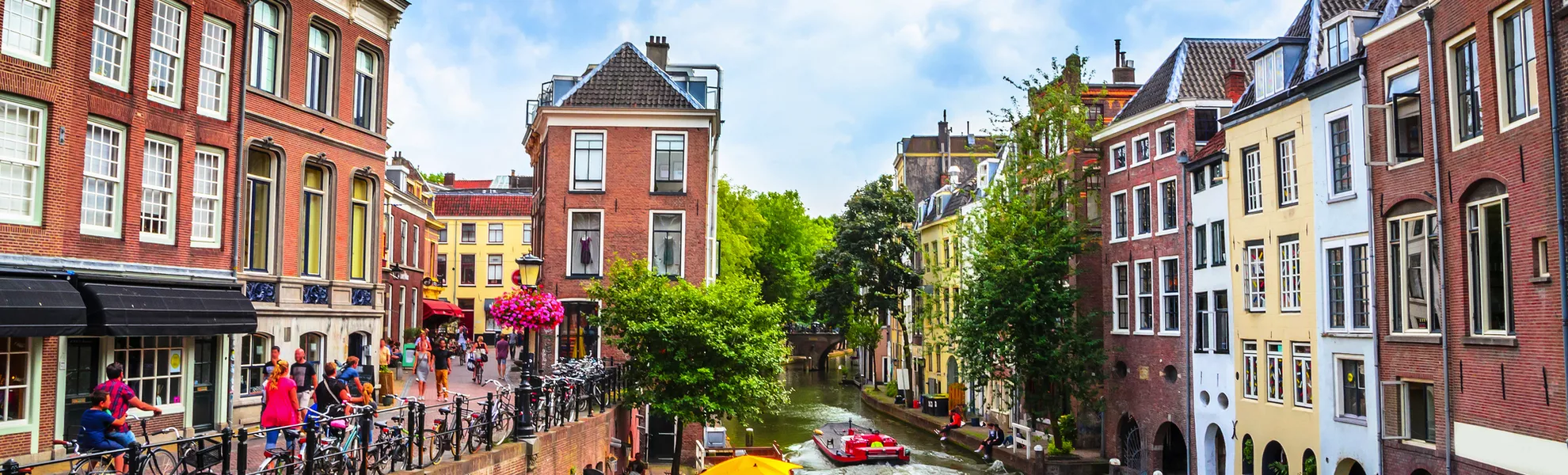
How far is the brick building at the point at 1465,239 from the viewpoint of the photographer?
18.1 meters

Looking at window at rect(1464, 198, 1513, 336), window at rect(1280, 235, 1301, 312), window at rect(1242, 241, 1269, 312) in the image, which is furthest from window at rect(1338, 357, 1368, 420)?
window at rect(1464, 198, 1513, 336)

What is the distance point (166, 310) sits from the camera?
18016mm

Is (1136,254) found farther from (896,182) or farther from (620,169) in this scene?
(896,182)

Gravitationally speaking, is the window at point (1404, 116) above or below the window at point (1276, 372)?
above

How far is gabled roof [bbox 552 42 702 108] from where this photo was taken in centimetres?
3534

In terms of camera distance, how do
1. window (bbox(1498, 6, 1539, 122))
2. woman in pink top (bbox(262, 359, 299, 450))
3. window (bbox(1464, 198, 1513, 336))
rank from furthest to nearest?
window (bbox(1464, 198, 1513, 336)) → window (bbox(1498, 6, 1539, 122)) → woman in pink top (bbox(262, 359, 299, 450))

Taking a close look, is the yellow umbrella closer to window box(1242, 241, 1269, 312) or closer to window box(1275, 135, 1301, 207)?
window box(1242, 241, 1269, 312)

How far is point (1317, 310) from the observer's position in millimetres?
26516

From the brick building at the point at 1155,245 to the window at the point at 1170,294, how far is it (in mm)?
24

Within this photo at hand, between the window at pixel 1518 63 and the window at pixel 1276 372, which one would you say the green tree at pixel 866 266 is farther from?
the window at pixel 1518 63

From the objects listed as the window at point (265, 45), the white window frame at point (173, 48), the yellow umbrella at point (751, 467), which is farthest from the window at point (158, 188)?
the yellow umbrella at point (751, 467)

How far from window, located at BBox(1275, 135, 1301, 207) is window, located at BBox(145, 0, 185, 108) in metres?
23.7

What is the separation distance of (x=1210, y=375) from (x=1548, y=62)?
15.6 metres

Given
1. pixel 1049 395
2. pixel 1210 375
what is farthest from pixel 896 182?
pixel 1210 375
